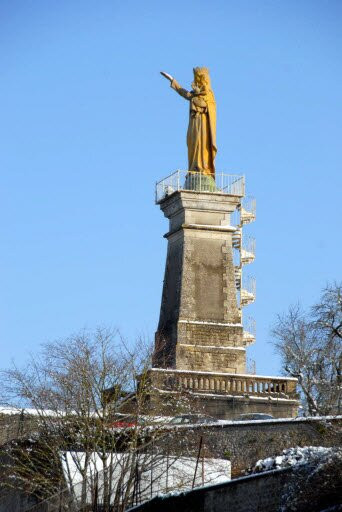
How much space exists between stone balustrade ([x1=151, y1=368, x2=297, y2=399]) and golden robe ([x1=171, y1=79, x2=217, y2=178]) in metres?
9.53

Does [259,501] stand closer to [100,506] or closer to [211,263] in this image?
[100,506]

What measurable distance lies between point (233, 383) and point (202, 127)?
37.8 feet

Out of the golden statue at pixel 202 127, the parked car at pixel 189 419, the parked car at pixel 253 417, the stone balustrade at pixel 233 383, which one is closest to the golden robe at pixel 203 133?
the golden statue at pixel 202 127

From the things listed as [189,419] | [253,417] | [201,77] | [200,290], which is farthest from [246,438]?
[201,77]

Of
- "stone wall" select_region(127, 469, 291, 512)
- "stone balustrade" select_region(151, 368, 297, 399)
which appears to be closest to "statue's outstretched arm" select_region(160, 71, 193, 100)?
"stone balustrade" select_region(151, 368, 297, 399)

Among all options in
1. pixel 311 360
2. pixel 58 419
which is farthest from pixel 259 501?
pixel 311 360

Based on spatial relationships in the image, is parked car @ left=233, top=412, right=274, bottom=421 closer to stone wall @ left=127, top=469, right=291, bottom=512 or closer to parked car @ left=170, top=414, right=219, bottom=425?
parked car @ left=170, top=414, right=219, bottom=425

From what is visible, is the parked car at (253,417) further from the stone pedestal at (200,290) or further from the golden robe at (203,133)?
the golden robe at (203,133)

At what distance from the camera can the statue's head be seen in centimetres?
7062

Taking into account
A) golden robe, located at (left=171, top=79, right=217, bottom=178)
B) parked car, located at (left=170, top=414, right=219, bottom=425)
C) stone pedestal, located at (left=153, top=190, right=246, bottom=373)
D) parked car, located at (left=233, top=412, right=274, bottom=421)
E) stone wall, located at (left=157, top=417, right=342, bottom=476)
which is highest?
golden robe, located at (left=171, top=79, right=217, bottom=178)

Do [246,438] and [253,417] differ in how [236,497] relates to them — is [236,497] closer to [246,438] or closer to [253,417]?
[246,438]

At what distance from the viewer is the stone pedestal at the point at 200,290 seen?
66.6 m

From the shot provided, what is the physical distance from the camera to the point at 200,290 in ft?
222

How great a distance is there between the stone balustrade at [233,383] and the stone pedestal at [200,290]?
1446mm
